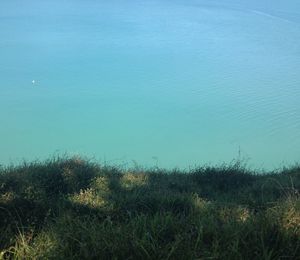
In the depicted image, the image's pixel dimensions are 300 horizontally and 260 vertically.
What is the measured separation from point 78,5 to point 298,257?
54.1 feet

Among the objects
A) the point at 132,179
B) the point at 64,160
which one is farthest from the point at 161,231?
the point at 64,160

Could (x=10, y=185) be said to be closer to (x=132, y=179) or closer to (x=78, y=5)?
(x=132, y=179)

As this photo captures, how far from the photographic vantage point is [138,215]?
2.35m

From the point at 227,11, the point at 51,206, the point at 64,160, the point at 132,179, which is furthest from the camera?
the point at 227,11

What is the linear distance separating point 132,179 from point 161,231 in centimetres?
173

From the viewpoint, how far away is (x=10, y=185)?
10.0ft

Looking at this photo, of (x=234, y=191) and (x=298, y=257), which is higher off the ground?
(x=298, y=257)

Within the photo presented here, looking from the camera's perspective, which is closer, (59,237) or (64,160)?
(59,237)

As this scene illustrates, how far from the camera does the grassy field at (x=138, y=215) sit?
6.07 feet

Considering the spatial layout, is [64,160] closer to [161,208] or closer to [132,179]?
[132,179]

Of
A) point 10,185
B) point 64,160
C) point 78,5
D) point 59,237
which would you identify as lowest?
point 78,5

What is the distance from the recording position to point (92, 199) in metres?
2.94

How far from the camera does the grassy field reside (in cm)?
185

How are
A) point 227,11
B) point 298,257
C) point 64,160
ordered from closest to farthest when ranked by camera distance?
point 298,257 → point 64,160 → point 227,11
